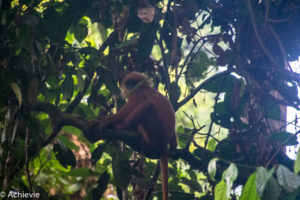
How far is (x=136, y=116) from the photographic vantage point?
3680mm

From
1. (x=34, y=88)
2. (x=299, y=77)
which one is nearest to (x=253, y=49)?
(x=299, y=77)

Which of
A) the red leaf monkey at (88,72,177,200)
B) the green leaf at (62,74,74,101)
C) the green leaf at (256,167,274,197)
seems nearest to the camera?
the green leaf at (256,167,274,197)

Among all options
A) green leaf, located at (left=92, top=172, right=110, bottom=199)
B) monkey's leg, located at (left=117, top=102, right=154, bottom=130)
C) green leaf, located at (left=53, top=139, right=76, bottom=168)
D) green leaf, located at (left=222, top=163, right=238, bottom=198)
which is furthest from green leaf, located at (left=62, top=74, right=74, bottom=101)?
green leaf, located at (left=222, top=163, right=238, bottom=198)

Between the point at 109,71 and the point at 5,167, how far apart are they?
1.22 metres

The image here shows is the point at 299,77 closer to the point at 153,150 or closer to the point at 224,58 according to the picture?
the point at 224,58

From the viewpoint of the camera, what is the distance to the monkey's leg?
3623 mm

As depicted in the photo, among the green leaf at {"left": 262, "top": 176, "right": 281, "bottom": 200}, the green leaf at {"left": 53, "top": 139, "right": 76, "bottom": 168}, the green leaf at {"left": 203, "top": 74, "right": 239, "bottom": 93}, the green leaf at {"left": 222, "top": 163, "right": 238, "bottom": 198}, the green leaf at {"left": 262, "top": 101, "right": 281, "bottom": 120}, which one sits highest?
the green leaf at {"left": 203, "top": 74, "right": 239, "bottom": 93}

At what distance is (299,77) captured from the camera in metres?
2.89

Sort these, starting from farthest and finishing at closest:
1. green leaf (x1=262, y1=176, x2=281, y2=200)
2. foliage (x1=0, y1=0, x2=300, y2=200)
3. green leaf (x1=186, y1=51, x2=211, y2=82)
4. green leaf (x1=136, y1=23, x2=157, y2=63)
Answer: green leaf (x1=186, y1=51, x2=211, y2=82), green leaf (x1=136, y1=23, x2=157, y2=63), foliage (x1=0, y1=0, x2=300, y2=200), green leaf (x1=262, y1=176, x2=281, y2=200)

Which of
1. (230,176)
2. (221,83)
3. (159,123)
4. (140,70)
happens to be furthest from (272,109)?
(230,176)

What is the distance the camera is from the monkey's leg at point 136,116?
362 cm

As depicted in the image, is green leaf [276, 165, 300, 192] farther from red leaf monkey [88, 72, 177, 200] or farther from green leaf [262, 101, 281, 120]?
red leaf monkey [88, 72, 177, 200]

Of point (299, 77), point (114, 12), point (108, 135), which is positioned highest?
point (114, 12)

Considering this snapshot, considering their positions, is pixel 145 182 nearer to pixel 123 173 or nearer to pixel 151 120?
pixel 123 173
